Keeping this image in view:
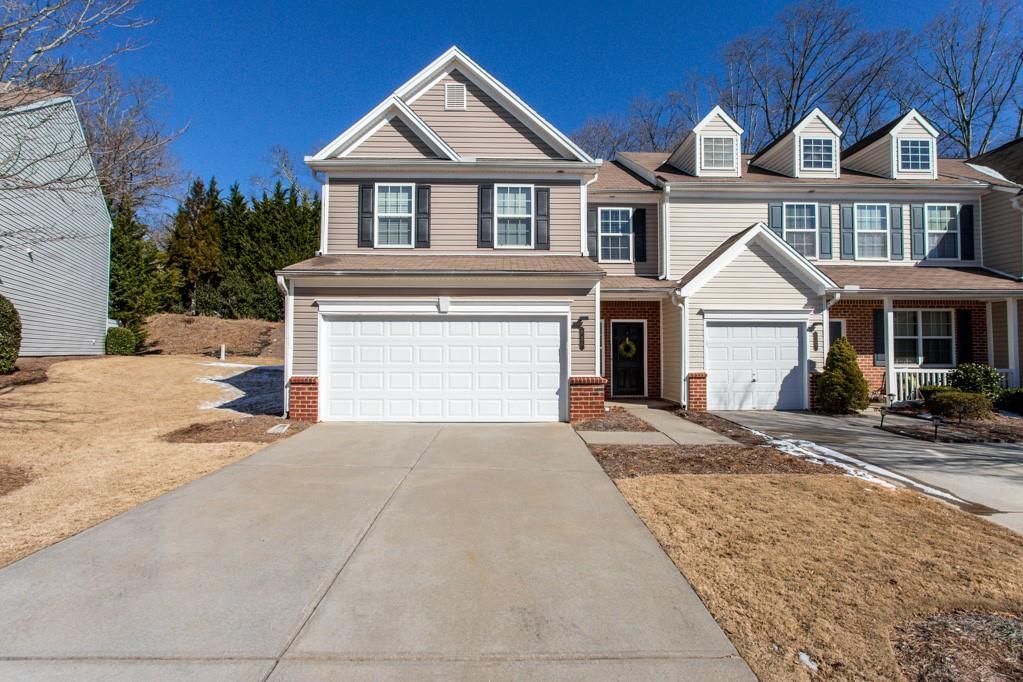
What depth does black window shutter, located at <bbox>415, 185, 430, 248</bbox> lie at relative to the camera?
11.9 meters

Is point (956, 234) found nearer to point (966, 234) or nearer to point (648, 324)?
point (966, 234)

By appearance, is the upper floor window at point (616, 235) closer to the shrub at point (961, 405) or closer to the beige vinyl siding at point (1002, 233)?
the shrub at point (961, 405)

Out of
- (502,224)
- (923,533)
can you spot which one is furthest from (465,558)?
(502,224)

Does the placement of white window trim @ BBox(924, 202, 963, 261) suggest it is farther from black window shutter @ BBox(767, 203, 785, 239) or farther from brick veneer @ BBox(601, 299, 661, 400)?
brick veneer @ BBox(601, 299, 661, 400)

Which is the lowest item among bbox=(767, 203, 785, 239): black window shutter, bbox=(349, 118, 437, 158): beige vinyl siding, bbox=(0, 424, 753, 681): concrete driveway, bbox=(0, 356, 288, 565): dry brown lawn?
bbox=(0, 424, 753, 681): concrete driveway

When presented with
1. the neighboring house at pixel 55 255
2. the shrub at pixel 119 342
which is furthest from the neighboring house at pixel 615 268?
the shrub at pixel 119 342

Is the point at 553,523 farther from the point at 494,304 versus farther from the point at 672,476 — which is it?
the point at 494,304

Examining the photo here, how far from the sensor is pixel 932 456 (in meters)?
7.78

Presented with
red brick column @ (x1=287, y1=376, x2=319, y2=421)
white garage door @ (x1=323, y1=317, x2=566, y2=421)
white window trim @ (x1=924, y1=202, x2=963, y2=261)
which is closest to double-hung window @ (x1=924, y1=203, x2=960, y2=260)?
white window trim @ (x1=924, y1=202, x2=963, y2=261)

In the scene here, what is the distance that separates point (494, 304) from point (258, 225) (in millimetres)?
24827

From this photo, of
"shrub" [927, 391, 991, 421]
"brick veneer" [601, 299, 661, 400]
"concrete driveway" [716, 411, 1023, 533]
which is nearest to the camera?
"concrete driveway" [716, 411, 1023, 533]

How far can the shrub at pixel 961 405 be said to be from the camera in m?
10.8

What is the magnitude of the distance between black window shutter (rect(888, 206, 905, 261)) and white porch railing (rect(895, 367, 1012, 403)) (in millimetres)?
3366

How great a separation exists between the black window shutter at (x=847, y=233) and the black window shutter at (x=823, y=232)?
1.22 feet
